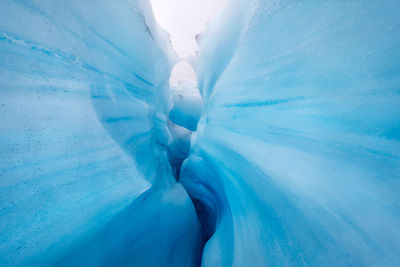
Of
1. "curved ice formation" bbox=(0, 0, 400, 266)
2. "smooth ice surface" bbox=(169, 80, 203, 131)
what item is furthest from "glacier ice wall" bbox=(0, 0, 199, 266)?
"smooth ice surface" bbox=(169, 80, 203, 131)

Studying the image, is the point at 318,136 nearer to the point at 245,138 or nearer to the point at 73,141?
the point at 245,138

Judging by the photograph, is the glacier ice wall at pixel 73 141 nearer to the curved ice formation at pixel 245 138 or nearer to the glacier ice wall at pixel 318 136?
the curved ice formation at pixel 245 138

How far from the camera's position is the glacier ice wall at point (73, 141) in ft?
1.52

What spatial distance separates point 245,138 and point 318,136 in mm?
352

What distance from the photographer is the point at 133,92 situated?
1089 mm

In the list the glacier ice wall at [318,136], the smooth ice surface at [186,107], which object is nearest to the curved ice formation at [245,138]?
the glacier ice wall at [318,136]

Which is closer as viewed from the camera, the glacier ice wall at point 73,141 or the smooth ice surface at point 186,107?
the glacier ice wall at point 73,141

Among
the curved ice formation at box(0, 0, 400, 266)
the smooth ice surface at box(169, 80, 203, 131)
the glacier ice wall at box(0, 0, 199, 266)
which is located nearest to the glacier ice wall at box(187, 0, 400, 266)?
the curved ice formation at box(0, 0, 400, 266)

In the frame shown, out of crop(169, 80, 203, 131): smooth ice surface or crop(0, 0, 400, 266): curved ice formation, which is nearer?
crop(0, 0, 400, 266): curved ice formation

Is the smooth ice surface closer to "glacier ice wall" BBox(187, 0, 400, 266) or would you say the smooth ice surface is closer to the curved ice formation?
the curved ice formation

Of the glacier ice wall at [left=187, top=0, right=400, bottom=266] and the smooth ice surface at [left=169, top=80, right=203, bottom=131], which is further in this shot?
the smooth ice surface at [left=169, top=80, right=203, bottom=131]

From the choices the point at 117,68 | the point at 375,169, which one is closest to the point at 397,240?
the point at 375,169

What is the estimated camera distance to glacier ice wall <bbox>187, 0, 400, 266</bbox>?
39 centimetres

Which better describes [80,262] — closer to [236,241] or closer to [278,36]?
[236,241]
